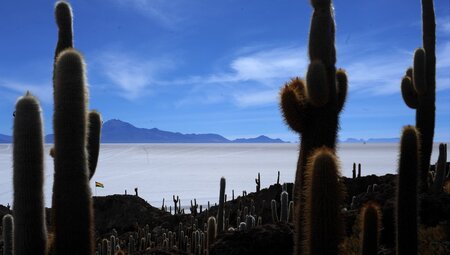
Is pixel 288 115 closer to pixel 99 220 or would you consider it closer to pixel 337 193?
pixel 337 193

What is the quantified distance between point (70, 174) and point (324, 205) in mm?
2722

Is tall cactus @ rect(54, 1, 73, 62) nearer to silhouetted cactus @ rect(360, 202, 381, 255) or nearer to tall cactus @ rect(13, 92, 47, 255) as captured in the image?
tall cactus @ rect(13, 92, 47, 255)

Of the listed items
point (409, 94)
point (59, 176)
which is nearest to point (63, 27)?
point (59, 176)

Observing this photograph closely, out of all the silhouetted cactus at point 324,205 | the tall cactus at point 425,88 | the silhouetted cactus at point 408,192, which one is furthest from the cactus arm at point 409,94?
the silhouetted cactus at point 324,205

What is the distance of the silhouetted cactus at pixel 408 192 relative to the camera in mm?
5684

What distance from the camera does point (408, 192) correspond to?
5.73 meters

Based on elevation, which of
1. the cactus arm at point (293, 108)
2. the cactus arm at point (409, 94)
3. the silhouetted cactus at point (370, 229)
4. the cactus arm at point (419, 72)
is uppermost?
the cactus arm at point (419, 72)

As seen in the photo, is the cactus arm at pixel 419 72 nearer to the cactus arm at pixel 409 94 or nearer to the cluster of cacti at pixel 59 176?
the cactus arm at pixel 409 94

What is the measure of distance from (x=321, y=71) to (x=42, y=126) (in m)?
3.85

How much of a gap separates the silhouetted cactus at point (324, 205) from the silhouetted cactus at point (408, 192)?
1.26 metres

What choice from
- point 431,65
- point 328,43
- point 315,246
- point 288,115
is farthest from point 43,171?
point 431,65

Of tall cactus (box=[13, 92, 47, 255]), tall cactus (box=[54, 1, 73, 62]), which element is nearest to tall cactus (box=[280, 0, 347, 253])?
tall cactus (box=[13, 92, 47, 255])

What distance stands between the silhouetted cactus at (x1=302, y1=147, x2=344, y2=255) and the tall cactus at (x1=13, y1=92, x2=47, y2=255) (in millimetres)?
2890

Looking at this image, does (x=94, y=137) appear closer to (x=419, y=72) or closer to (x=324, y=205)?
(x=324, y=205)
